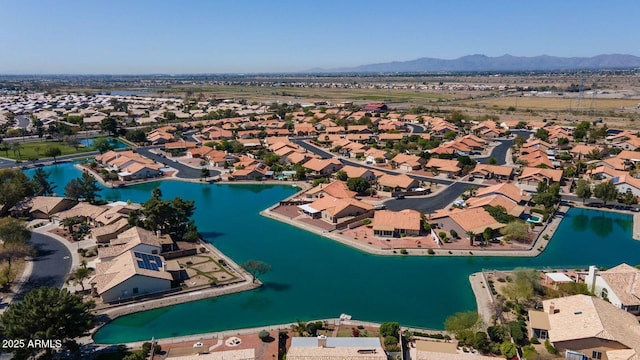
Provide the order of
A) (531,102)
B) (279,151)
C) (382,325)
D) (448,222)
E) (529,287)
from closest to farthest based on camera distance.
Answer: (382,325)
(529,287)
(448,222)
(279,151)
(531,102)

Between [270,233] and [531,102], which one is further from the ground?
→ [531,102]

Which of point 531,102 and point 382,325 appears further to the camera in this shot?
point 531,102

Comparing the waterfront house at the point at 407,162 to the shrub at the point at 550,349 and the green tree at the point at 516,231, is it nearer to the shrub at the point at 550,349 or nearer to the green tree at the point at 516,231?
the green tree at the point at 516,231

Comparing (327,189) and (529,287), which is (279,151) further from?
(529,287)

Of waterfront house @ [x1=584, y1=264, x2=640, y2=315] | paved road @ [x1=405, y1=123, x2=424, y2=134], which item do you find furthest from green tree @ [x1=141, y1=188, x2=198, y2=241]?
paved road @ [x1=405, y1=123, x2=424, y2=134]

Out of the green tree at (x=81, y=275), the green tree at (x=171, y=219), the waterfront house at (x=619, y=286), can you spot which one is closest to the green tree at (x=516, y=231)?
the waterfront house at (x=619, y=286)

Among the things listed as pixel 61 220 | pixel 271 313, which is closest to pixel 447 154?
pixel 271 313
